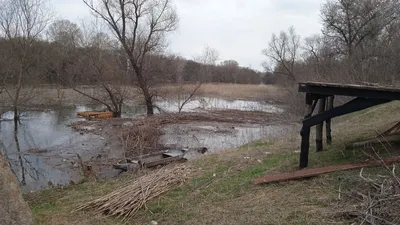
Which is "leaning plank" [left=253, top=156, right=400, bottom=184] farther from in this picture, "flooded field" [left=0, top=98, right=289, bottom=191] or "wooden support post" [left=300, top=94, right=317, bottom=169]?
"flooded field" [left=0, top=98, right=289, bottom=191]

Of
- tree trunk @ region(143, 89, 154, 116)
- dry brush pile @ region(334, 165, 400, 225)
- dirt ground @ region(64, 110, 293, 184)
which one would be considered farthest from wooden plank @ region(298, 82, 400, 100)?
tree trunk @ region(143, 89, 154, 116)

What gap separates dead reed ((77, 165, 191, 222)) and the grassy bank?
0.55 ft

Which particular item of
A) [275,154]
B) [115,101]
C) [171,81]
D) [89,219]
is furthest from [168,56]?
[89,219]

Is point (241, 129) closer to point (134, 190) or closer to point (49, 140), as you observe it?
→ point (49, 140)

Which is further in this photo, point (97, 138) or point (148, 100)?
point (148, 100)

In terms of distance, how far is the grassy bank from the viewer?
14.8 ft

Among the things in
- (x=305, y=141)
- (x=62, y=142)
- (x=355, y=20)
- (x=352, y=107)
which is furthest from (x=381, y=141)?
(x=355, y=20)

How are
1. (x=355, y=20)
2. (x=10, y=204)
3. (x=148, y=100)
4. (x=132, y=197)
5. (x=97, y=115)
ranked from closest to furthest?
(x=10, y=204)
(x=132, y=197)
(x=97, y=115)
(x=148, y=100)
(x=355, y=20)

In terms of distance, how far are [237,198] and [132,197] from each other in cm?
187

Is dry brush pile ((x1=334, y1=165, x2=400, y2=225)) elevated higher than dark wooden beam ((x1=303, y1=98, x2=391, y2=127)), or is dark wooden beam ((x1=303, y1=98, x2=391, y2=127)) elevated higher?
dark wooden beam ((x1=303, y1=98, x2=391, y2=127))

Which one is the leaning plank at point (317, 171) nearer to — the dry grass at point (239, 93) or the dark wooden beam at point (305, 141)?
the dark wooden beam at point (305, 141)

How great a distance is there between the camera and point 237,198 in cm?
544

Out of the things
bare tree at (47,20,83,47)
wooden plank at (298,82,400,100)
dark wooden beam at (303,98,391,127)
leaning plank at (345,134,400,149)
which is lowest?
leaning plank at (345,134,400,149)

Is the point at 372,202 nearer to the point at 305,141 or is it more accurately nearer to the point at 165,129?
the point at 305,141
